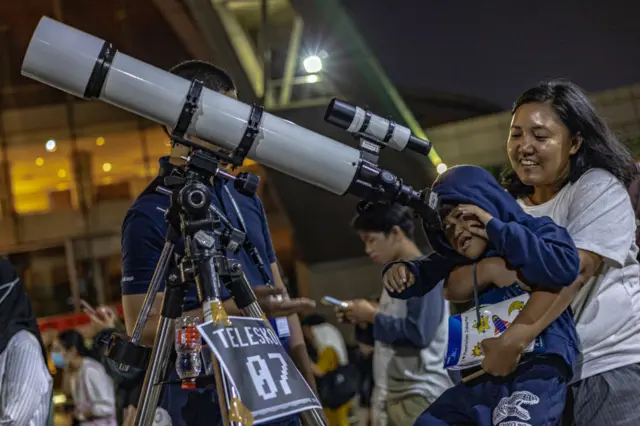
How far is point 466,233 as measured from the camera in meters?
2.19

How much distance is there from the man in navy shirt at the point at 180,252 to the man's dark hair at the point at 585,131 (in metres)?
0.96

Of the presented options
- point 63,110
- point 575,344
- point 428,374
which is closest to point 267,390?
point 575,344

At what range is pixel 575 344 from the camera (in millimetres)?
2201

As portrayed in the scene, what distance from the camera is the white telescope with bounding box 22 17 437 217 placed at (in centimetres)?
201

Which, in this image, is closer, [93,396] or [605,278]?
[605,278]

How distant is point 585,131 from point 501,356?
791 millimetres

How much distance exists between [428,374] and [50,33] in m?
2.61

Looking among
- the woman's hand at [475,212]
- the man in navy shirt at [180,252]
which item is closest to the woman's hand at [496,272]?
the woman's hand at [475,212]

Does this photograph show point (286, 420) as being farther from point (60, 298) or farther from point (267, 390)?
point (60, 298)

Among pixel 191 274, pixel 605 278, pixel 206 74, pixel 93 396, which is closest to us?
pixel 191 274

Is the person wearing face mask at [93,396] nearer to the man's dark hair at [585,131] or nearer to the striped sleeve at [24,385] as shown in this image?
the striped sleeve at [24,385]

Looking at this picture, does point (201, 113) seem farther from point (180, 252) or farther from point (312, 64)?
point (312, 64)

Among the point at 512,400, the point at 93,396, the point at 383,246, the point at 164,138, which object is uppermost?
the point at 164,138

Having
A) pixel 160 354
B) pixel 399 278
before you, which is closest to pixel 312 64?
pixel 399 278
